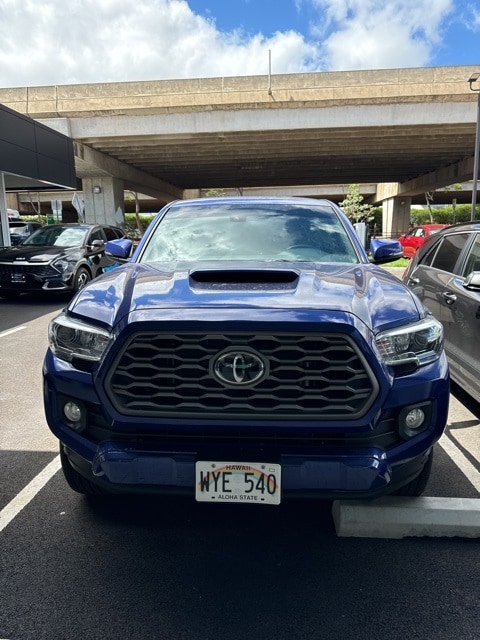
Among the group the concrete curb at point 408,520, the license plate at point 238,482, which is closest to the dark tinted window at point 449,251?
the concrete curb at point 408,520

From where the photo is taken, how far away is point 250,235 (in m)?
3.55

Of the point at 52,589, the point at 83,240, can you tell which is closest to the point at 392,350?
the point at 52,589

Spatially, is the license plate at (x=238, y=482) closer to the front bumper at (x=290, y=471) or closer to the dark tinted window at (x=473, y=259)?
the front bumper at (x=290, y=471)

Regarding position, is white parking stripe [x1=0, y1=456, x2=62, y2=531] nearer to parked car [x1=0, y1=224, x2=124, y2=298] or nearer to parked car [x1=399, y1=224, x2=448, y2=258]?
parked car [x1=0, y1=224, x2=124, y2=298]

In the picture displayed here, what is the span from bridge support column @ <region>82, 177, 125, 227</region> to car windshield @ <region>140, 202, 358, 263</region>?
2318 cm

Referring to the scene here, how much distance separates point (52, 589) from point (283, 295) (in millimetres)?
1698

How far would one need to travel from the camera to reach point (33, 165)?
15.0 m

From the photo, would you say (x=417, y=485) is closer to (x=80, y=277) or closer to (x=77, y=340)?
(x=77, y=340)

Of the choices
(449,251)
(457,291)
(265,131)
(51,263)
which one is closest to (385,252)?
(457,291)

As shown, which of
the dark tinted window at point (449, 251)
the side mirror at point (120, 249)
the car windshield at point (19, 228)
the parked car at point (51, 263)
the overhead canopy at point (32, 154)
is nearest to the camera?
the side mirror at point (120, 249)

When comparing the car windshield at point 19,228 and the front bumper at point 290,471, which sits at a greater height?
the car windshield at point 19,228

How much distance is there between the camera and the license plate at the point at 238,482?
6.98ft

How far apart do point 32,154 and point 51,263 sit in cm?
630

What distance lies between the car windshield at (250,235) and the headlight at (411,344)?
1.04m
